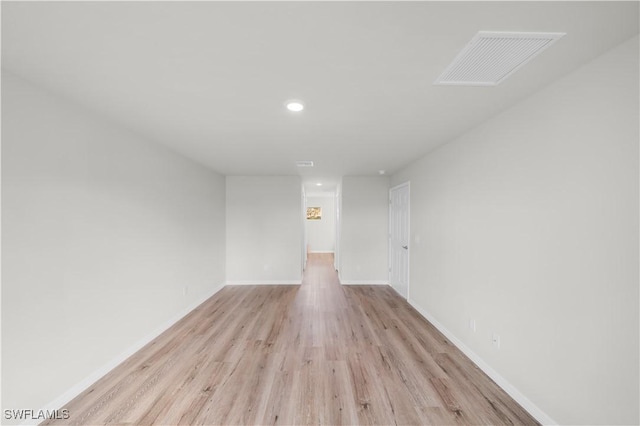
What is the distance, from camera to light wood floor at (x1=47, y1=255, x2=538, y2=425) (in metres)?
1.76

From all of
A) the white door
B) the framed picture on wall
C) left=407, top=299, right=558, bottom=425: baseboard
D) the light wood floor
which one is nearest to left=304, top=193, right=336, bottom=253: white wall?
the framed picture on wall

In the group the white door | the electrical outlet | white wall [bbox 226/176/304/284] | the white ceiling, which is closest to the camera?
the white ceiling

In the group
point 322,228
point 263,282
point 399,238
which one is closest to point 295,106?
point 399,238

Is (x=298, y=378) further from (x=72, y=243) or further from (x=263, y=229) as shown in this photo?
(x=263, y=229)

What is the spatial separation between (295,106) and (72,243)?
6.70ft

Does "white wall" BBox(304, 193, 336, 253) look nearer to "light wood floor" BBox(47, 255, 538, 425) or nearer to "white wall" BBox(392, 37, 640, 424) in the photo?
"light wood floor" BBox(47, 255, 538, 425)

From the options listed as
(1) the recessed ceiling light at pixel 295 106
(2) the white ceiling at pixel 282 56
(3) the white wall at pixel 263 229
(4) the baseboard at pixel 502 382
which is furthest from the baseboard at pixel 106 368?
(4) the baseboard at pixel 502 382

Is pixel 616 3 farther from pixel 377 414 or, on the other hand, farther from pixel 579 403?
pixel 377 414

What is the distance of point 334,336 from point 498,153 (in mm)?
2556

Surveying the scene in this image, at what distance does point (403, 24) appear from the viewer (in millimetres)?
1151

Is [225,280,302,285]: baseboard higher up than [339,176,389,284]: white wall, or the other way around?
[339,176,389,284]: white wall

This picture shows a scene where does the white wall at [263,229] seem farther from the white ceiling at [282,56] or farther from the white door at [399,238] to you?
the white ceiling at [282,56]

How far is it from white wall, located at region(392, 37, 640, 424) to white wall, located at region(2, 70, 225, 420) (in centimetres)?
345

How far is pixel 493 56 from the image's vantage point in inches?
54.0
